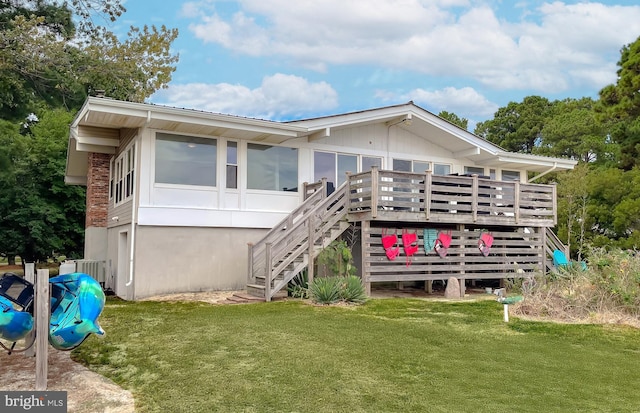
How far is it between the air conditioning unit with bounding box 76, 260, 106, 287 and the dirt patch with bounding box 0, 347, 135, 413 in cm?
809

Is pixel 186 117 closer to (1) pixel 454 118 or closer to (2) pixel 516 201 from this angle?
(2) pixel 516 201

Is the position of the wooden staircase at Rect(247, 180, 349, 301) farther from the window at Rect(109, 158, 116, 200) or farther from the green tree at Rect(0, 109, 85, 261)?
the green tree at Rect(0, 109, 85, 261)

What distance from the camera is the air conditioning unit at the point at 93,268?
1345cm

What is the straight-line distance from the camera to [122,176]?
514 inches

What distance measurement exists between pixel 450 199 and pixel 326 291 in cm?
420

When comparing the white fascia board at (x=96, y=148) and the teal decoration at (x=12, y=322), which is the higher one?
the white fascia board at (x=96, y=148)

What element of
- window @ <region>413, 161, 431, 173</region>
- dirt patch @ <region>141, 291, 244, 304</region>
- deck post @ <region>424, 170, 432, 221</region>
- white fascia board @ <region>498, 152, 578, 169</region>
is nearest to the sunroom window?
dirt patch @ <region>141, 291, 244, 304</region>

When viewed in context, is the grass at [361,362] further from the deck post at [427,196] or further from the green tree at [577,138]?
the green tree at [577,138]

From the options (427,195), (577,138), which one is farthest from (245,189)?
(577,138)

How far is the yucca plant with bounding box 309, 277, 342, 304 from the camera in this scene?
9422mm

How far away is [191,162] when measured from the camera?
37.8ft

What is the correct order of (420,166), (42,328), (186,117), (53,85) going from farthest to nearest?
(53,85) < (420,166) < (186,117) < (42,328)

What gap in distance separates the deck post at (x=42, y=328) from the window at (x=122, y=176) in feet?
24.2

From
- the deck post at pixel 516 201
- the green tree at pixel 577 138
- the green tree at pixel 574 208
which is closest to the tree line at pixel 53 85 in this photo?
the deck post at pixel 516 201
